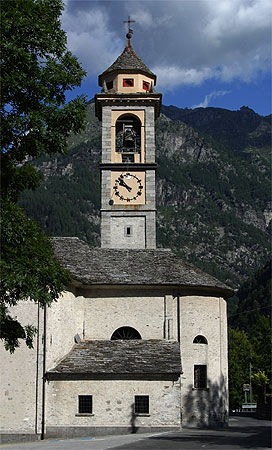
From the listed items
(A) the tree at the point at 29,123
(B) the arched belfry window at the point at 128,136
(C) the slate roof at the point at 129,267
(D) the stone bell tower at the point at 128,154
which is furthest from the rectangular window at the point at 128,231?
(A) the tree at the point at 29,123

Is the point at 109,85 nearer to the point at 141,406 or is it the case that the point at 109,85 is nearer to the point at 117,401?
the point at 117,401

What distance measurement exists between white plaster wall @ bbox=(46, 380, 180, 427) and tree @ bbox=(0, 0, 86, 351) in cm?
1307

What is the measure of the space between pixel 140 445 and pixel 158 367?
6599 millimetres

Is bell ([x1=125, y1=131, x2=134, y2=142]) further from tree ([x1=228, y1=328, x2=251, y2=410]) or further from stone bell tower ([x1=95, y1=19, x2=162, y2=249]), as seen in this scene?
tree ([x1=228, y1=328, x2=251, y2=410])

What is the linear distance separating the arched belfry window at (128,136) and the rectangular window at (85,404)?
712 inches

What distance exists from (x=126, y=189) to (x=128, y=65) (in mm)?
9219

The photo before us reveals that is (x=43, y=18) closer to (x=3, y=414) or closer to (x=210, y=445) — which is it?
(x=210, y=445)

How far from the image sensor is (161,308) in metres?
32.1

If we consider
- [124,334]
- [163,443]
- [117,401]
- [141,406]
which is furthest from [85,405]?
[163,443]

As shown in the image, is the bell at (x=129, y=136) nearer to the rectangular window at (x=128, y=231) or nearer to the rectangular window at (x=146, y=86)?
the rectangular window at (x=146, y=86)

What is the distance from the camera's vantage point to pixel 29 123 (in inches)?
584

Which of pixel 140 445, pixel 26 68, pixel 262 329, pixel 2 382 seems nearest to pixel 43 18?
pixel 26 68

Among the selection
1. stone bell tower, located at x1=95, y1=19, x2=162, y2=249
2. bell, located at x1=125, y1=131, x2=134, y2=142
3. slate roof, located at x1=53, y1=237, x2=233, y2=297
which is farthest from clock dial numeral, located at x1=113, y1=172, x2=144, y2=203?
slate roof, located at x1=53, y1=237, x2=233, y2=297

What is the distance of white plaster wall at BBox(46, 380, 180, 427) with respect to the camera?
2773 centimetres
